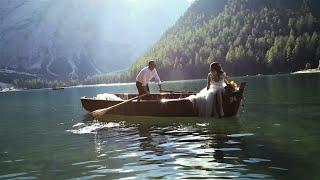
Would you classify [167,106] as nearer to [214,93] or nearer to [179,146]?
[214,93]

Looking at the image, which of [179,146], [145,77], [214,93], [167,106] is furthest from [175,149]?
[145,77]

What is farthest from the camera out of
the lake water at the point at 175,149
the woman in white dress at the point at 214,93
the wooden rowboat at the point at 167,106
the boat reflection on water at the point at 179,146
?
the wooden rowboat at the point at 167,106

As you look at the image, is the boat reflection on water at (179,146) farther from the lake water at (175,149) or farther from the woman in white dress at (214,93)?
the woman in white dress at (214,93)

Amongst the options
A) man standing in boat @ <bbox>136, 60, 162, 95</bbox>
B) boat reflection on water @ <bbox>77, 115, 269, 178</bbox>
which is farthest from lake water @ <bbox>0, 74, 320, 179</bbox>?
man standing in boat @ <bbox>136, 60, 162, 95</bbox>

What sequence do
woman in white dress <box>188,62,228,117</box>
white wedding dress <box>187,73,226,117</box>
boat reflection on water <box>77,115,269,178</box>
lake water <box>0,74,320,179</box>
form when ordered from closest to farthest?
lake water <box>0,74,320,179</box> < boat reflection on water <box>77,115,269,178</box> < woman in white dress <box>188,62,228,117</box> < white wedding dress <box>187,73,226,117</box>

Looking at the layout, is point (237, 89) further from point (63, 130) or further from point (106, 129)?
point (63, 130)

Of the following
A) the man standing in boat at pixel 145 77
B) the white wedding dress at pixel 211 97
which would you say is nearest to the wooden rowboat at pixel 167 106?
the white wedding dress at pixel 211 97

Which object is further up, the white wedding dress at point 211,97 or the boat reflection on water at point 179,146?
the white wedding dress at point 211,97

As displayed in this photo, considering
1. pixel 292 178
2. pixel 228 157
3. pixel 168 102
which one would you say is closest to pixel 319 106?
pixel 168 102

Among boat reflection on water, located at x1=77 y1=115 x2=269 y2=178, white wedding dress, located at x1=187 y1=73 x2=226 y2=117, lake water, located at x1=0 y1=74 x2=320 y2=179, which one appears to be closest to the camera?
lake water, located at x1=0 y1=74 x2=320 y2=179

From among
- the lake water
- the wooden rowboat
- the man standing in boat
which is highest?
the man standing in boat

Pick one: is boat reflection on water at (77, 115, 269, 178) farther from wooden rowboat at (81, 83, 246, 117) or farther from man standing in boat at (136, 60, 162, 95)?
man standing in boat at (136, 60, 162, 95)

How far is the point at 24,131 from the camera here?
36812 mm

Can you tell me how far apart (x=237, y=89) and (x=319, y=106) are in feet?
30.3
